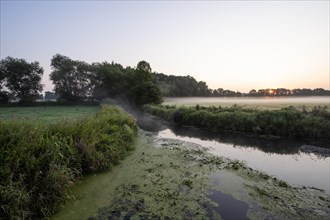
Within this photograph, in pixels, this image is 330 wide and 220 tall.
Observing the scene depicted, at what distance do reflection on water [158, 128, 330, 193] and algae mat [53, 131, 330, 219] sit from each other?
1331mm

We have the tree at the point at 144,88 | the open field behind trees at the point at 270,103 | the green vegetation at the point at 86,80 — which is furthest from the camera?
the green vegetation at the point at 86,80

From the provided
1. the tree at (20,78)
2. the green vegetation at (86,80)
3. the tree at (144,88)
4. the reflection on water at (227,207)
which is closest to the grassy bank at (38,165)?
the reflection on water at (227,207)

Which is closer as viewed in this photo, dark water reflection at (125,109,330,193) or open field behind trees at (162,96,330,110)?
dark water reflection at (125,109,330,193)

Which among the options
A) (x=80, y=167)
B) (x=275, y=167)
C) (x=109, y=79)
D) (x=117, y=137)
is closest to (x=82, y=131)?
(x=80, y=167)

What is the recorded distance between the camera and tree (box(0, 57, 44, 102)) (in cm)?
5509

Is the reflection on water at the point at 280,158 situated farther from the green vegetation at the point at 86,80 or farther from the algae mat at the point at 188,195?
the green vegetation at the point at 86,80

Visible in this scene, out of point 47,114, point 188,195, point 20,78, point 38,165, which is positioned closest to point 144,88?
point 47,114

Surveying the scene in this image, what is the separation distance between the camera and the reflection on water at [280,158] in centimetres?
880

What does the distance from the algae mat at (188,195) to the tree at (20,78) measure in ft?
185

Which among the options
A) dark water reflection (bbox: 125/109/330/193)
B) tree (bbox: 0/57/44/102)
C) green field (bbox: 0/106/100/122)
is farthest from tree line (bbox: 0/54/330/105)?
dark water reflection (bbox: 125/109/330/193)

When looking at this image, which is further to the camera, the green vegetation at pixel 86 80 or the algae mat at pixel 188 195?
the green vegetation at pixel 86 80

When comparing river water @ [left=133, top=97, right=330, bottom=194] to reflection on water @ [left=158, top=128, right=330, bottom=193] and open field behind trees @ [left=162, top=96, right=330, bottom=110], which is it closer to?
reflection on water @ [left=158, top=128, right=330, bottom=193]

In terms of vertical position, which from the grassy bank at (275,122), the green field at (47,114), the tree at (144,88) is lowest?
the grassy bank at (275,122)

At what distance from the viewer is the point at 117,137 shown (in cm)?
1081
